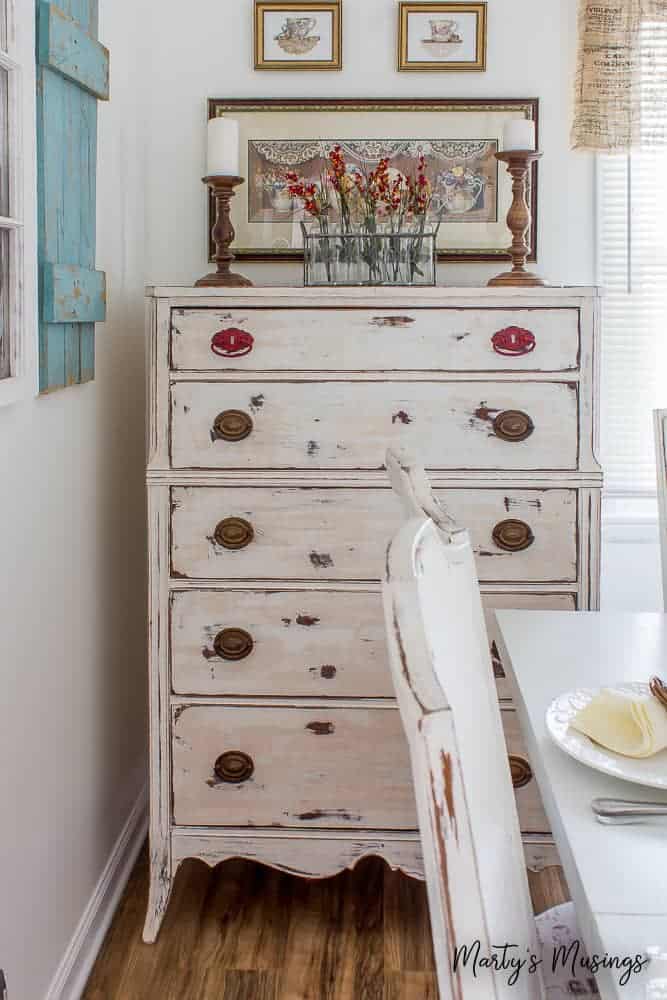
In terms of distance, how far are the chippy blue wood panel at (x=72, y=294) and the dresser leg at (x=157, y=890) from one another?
3.71 ft

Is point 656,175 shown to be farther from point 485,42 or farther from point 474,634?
point 474,634

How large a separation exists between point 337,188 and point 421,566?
1681 mm

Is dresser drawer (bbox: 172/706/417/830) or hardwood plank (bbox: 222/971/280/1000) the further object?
dresser drawer (bbox: 172/706/417/830)

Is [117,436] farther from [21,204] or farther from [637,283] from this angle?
[637,283]

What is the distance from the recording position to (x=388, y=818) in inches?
84.8

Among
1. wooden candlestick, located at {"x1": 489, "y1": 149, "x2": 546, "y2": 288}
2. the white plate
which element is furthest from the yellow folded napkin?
wooden candlestick, located at {"x1": 489, "y1": 149, "x2": 546, "y2": 288}

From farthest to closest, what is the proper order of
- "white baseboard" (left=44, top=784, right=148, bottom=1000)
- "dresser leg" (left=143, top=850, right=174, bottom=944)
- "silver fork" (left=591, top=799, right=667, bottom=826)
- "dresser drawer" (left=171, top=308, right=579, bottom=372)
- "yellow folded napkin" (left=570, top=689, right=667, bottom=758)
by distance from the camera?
1. "dresser leg" (left=143, top=850, right=174, bottom=944)
2. "dresser drawer" (left=171, top=308, right=579, bottom=372)
3. "white baseboard" (left=44, top=784, right=148, bottom=1000)
4. "yellow folded napkin" (left=570, top=689, right=667, bottom=758)
5. "silver fork" (left=591, top=799, right=667, bottom=826)

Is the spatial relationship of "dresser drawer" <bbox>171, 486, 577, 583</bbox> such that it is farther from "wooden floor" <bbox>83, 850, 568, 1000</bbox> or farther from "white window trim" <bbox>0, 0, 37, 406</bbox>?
"wooden floor" <bbox>83, 850, 568, 1000</bbox>

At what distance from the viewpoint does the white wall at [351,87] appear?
102 inches

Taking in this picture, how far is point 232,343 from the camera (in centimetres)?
206

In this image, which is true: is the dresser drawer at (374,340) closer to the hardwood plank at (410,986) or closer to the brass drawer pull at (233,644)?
the brass drawer pull at (233,644)

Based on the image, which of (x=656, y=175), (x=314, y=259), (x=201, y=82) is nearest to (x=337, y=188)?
(x=314, y=259)

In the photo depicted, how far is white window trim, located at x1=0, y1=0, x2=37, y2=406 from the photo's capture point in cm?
156

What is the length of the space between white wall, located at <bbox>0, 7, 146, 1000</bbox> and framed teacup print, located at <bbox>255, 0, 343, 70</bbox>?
14.8 inches
